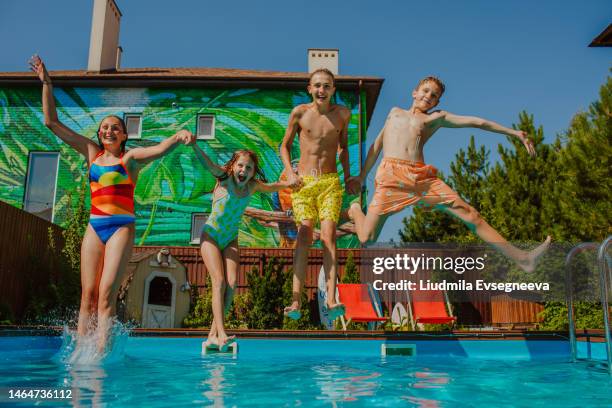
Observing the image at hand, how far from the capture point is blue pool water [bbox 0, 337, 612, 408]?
10.8ft

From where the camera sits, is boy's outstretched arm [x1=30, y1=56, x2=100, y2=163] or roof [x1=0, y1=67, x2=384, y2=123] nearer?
boy's outstretched arm [x1=30, y1=56, x2=100, y2=163]

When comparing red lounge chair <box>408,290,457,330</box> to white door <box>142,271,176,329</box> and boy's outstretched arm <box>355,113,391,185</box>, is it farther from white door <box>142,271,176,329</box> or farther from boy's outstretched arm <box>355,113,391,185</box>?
boy's outstretched arm <box>355,113,391,185</box>

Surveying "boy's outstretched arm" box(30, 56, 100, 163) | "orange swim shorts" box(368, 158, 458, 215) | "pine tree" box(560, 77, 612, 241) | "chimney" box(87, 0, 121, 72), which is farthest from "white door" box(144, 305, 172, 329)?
A: "chimney" box(87, 0, 121, 72)

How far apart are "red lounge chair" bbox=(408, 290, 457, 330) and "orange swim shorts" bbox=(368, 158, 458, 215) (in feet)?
19.8

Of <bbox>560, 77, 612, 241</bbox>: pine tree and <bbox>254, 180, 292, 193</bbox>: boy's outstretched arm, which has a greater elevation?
<bbox>560, 77, 612, 241</bbox>: pine tree

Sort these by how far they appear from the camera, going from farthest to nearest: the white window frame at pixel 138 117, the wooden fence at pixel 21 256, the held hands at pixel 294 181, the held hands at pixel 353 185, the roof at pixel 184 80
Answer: the white window frame at pixel 138 117, the roof at pixel 184 80, the wooden fence at pixel 21 256, the held hands at pixel 353 185, the held hands at pixel 294 181

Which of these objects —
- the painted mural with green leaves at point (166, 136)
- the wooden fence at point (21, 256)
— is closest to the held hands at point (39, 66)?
the wooden fence at point (21, 256)

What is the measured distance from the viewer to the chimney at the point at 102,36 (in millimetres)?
17891

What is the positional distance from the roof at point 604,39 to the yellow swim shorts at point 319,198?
38.7ft

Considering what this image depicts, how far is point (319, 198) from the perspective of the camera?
5625 mm

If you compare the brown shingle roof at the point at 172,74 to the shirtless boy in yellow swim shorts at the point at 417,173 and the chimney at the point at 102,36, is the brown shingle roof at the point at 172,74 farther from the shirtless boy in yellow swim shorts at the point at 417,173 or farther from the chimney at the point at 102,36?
the shirtless boy in yellow swim shorts at the point at 417,173

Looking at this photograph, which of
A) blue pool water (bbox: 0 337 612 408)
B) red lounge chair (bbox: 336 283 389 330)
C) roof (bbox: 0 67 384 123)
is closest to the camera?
blue pool water (bbox: 0 337 612 408)

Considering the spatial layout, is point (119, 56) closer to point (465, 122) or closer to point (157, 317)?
point (157, 317)

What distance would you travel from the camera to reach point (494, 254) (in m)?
12.3
